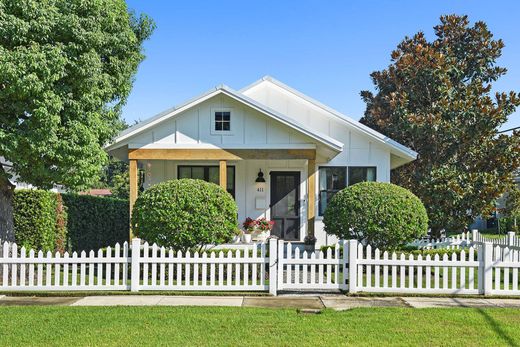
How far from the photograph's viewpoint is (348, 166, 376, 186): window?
53.4ft

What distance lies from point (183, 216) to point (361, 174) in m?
8.30

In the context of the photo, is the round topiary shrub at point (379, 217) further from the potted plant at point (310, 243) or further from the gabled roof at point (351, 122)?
the gabled roof at point (351, 122)

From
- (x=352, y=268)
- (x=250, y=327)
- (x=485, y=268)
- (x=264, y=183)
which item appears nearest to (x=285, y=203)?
(x=264, y=183)

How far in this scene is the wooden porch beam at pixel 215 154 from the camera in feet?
46.5

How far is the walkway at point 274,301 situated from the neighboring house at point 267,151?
5.78 meters

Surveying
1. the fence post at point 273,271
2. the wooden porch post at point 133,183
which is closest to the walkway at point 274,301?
the fence post at point 273,271

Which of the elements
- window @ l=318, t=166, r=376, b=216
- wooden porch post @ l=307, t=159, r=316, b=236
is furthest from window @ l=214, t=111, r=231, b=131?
window @ l=318, t=166, r=376, b=216

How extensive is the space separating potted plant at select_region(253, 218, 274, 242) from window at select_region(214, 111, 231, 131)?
3.16 metres

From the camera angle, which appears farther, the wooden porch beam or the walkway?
the wooden porch beam

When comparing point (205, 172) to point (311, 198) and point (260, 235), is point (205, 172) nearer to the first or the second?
point (260, 235)

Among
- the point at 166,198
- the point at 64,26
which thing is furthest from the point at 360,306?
the point at 64,26

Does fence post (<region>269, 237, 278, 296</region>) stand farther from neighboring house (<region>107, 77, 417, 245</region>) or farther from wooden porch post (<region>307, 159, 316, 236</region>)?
wooden porch post (<region>307, 159, 316, 236</region>)

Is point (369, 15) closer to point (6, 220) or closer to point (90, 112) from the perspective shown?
point (90, 112)

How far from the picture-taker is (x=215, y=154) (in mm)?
14258
